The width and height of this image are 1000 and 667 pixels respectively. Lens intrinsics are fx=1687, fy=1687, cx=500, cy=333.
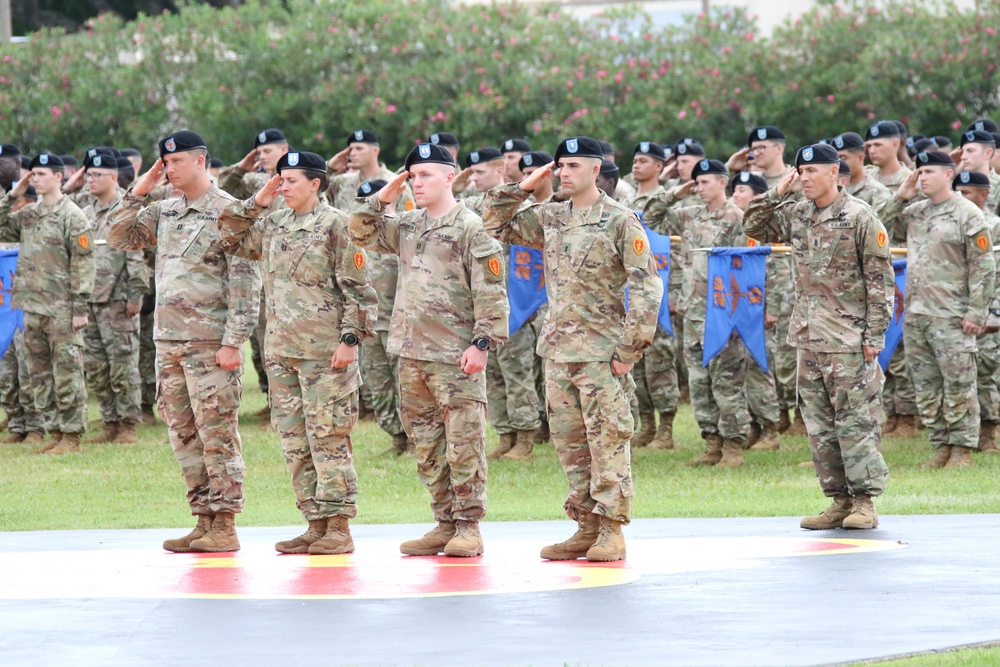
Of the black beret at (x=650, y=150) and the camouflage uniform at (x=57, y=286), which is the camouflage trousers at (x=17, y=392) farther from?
the black beret at (x=650, y=150)

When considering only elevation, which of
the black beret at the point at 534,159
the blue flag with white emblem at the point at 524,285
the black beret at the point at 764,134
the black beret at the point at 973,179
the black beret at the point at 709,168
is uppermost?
the black beret at the point at 764,134

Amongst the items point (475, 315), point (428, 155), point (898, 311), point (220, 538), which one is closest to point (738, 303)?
point (898, 311)

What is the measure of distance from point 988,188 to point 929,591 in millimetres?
6638

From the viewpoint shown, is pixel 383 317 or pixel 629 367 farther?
pixel 383 317

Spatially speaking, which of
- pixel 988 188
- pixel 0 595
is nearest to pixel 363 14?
pixel 988 188

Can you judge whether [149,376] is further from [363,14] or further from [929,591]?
[929,591]

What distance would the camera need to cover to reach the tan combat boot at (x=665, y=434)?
1503 cm

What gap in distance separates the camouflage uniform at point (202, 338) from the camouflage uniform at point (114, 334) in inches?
252

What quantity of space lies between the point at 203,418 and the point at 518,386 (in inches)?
214

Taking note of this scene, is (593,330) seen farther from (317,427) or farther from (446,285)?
(317,427)

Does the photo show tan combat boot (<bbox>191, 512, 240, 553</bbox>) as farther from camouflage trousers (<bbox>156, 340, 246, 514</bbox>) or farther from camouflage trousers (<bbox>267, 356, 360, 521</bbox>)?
camouflage trousers (<bbox>267, 356, 360, 521</bbox>)

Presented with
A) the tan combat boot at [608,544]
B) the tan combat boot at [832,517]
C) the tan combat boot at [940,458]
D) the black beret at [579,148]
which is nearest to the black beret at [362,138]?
the tan combat boot at [940,458]

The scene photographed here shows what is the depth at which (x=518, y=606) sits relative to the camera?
25.0 feet

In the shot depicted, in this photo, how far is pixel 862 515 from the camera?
1014 cm
